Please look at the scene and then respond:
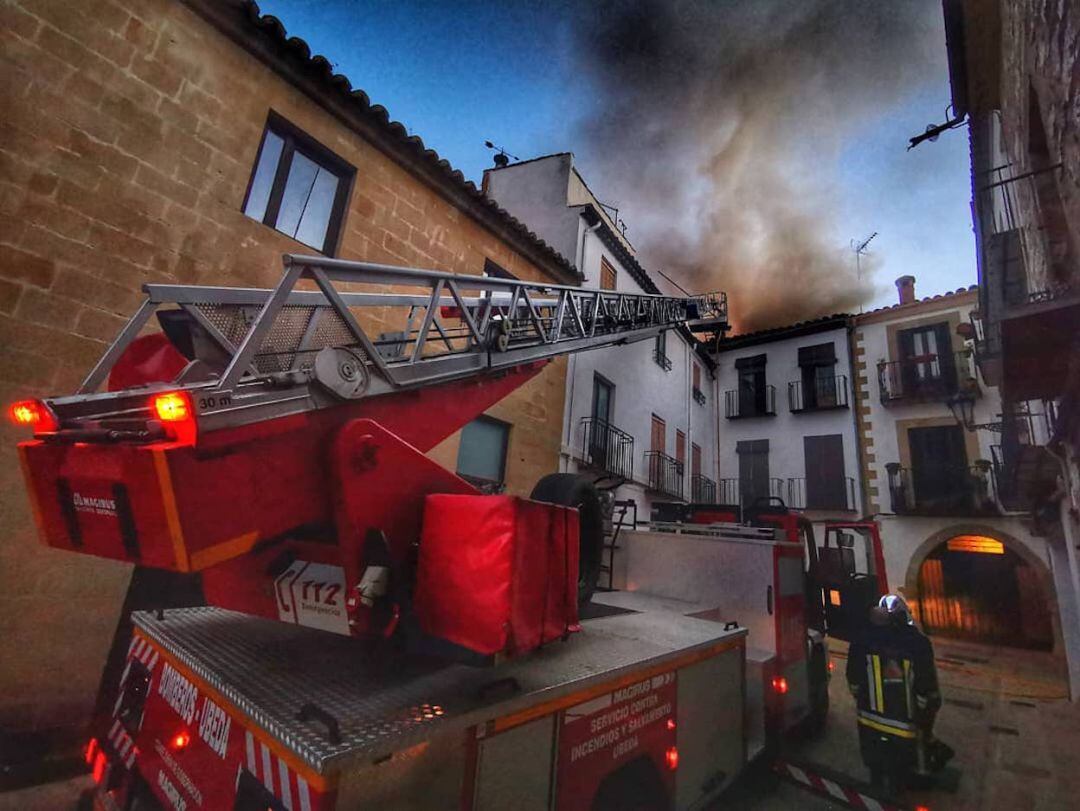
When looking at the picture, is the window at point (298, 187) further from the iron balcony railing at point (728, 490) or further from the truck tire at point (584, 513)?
the iron balcony railing at point (728, 490)

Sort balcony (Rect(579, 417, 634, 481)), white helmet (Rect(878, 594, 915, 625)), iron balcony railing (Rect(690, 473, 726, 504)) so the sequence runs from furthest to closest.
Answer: iron balcony railing (Rect(690, 473, 726, 504))
balcony (Rect(579, 417, 634, 481))
white helmet (Rect(878, 594, 915, 625))

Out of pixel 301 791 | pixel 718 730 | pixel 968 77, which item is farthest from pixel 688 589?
pixel 968 77

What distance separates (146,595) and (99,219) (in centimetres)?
376

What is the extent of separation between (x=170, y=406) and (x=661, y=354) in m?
15.7

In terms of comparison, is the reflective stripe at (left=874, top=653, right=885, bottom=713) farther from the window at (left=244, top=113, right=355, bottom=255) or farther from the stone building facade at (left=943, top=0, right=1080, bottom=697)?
the window at (left=244, top=113, right=355, bottom=255)

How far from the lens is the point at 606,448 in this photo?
12203mm

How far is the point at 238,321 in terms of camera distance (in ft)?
8.31

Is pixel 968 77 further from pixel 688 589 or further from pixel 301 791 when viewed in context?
pixel 301 791

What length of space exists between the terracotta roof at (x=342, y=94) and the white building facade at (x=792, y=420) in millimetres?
14948

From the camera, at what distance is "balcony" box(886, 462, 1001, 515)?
47.5 ft

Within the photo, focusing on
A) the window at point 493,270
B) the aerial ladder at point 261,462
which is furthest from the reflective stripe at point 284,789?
the window at point 493,270

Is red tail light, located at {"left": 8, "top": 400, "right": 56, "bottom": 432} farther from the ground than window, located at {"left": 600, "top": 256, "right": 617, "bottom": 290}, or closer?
closer

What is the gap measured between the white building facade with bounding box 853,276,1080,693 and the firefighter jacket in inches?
489

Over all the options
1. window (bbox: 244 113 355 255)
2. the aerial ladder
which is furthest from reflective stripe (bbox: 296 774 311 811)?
window (bbox: 244 113 355 255)
